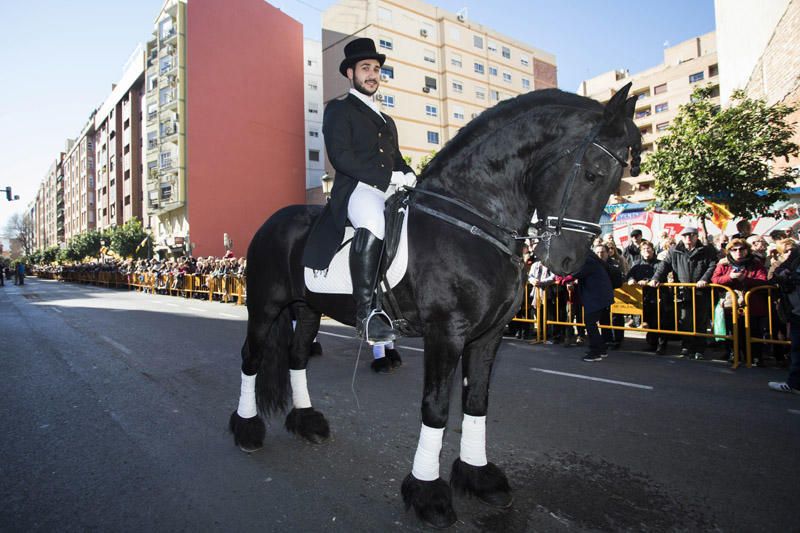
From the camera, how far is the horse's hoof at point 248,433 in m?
3.62

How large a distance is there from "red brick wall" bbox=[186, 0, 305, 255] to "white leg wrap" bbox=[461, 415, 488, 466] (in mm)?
41346

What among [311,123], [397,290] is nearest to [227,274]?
[397,290]

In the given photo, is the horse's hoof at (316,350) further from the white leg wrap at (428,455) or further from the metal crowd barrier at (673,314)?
the white leg wrap at (428,455)

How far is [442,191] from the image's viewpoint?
290cm

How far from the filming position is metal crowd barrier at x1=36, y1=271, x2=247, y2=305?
63.6 ft

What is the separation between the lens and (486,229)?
2.72m

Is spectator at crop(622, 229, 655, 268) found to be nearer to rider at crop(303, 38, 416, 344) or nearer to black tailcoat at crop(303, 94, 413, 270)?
rider at crop(303, 38, 416, 344)

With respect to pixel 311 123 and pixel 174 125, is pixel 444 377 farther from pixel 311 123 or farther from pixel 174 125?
pixel 311 123

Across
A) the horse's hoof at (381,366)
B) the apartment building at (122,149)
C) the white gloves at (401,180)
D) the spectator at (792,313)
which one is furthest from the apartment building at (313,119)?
the white gloves at (401,180)

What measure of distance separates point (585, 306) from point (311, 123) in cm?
4906

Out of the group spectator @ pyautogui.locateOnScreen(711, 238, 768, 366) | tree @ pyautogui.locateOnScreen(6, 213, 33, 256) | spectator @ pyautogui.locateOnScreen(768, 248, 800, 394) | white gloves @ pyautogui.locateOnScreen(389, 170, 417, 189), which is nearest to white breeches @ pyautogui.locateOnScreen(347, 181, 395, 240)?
white gloves @ pyautogui.locateOnScreen(389, 170, 417, 189)

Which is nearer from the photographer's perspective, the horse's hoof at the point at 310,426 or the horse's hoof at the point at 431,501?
the horse's hoof at the point at 431,501

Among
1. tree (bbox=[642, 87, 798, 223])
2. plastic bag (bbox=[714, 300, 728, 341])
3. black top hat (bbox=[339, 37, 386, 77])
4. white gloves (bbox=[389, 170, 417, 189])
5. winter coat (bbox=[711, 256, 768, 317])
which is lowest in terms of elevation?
plastic bag (bbox=[714, 300, 728, 341])

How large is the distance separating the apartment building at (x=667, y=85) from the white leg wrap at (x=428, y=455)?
53.1 metres
